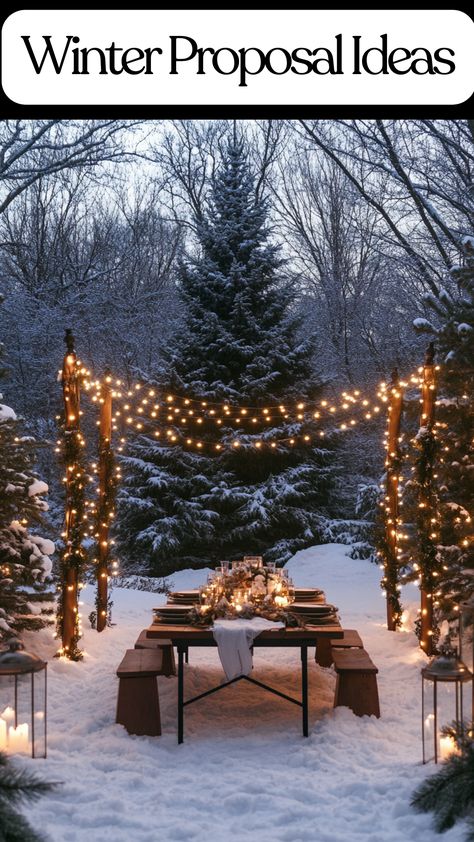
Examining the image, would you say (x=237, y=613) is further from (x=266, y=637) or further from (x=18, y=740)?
(x=18, y=740)

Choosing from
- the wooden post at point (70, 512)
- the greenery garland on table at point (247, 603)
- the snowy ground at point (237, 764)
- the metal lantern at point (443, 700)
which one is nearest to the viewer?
the snowy ground at point (237, 764)

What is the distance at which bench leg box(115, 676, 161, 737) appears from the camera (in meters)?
6.32

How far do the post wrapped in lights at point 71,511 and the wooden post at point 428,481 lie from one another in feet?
11.6

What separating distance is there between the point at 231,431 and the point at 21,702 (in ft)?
32.4

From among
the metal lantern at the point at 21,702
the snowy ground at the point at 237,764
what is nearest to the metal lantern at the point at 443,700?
the snowy ground at the point at 237,764

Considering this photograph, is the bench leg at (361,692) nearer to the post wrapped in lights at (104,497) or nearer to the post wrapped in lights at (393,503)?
the post wrapped in lights at (393,503)

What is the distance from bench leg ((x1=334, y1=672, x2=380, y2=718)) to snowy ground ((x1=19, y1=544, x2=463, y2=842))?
0.31ft

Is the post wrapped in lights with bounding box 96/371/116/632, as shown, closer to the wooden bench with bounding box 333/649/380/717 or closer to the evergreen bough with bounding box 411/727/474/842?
the wooden bench with bounding box 333/649/380/717

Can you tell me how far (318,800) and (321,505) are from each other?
12.4 metres

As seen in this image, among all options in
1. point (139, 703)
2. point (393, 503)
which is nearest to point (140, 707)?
point (139, 703)

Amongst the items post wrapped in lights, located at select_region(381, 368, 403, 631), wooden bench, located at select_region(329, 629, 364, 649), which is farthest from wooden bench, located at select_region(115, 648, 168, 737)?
post wrapped in lights, located at select_region(381, 368, 403, 631)

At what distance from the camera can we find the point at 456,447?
920 cm

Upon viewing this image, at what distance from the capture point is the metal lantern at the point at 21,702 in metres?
4.83

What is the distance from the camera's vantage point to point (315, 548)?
15.7 m
